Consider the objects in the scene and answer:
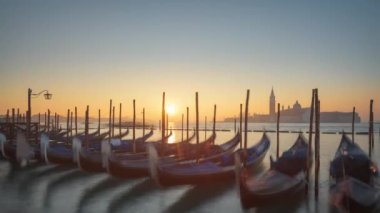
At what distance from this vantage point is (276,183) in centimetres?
1159

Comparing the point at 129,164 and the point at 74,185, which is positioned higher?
the point at 129,164

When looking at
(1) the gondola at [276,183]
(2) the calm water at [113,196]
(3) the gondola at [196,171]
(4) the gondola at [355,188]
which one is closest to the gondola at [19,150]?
(2) the calm water at [113,196]

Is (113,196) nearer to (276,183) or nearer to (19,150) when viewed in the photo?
(276,183)

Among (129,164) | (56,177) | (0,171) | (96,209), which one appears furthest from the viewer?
(0,171)

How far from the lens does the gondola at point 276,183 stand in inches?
400

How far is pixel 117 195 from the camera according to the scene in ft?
42.3

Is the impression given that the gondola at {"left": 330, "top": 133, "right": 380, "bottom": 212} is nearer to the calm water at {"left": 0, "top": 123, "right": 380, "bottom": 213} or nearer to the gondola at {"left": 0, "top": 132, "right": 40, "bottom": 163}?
the calm water at {"left": 0, "top": 123, "right": 380, "bottom": 213}

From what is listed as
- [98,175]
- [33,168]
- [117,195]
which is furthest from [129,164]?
[33,168]

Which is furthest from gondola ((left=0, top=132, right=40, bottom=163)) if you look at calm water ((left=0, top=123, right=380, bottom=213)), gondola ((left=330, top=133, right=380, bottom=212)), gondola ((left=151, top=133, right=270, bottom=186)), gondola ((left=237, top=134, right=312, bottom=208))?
gondola ((left=330, top=133, right=380, bottom=212))

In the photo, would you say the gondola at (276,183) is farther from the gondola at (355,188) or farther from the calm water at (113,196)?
the gondola at (355,188)

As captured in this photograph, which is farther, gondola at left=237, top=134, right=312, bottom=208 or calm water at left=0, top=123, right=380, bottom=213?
calm water at left=0, top=123, right=380, bottom=213

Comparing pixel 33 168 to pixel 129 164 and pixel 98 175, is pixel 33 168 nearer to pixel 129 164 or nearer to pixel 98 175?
pixel 98 175

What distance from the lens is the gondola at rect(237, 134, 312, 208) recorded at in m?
10.2

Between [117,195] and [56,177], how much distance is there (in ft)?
16.8
